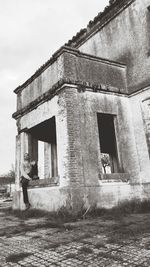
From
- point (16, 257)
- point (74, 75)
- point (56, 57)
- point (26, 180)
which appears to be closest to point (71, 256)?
point (16, 257)

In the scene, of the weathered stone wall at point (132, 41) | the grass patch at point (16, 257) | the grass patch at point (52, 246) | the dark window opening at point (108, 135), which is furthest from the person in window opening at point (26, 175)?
the grass patch at point (16, 257)

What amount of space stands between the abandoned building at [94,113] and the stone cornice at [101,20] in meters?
0.04

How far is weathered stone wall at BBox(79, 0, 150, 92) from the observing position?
8.10m

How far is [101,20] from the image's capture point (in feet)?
32.0

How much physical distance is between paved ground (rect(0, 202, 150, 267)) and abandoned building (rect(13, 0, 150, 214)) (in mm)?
1989

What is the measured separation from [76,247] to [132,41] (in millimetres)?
7731

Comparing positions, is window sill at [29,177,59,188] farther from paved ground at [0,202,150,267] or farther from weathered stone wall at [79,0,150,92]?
weathered stone wall at [79,0,150,92]

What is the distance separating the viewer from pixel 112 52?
30.7ft

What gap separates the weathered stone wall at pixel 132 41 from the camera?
810 cm

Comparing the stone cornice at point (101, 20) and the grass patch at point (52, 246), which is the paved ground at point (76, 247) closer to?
the grass patch at point (52, 246)

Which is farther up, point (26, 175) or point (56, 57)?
point (56, 57)

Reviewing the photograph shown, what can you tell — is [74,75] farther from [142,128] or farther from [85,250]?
[85,250]

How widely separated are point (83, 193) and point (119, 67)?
16.5 feet

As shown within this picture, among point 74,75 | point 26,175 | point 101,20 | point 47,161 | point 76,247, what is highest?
point 101,20
